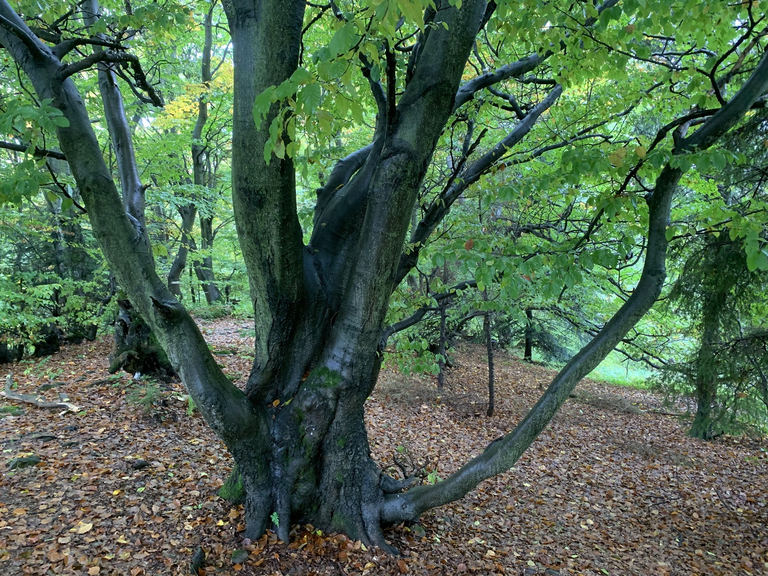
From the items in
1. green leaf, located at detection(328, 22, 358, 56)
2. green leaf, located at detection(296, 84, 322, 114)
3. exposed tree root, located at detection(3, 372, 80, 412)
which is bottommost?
exposed tree root, located at detection(3, 372, 80, 412)

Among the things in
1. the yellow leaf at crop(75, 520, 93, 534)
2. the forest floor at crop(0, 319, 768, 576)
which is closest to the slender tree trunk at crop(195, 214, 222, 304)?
the forest floor at crop(0, 319, 768, 576)

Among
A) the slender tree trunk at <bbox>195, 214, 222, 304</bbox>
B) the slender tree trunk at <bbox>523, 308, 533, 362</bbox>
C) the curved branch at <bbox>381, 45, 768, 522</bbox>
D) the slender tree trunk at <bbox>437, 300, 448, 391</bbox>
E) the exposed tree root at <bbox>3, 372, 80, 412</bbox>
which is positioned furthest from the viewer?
the slender tree trunk at <bbox>195, 214, 222, 304</bbox>

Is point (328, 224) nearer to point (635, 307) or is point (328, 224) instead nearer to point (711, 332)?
point (635, 307)

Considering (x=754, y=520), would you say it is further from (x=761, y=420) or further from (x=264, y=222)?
(x=264, y=222)

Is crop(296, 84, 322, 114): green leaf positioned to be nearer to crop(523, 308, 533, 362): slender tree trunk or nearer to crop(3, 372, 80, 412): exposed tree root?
crop(3, 372, 80, 412): exposed tree root

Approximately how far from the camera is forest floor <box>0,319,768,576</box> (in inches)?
117

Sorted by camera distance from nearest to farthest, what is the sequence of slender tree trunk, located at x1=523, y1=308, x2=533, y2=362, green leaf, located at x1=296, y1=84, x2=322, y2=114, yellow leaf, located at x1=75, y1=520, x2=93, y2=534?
green leaf, located at x1=296, y1=84, x2=322, y2=114 < yellow leaf, located at x1=75, y1=520, x2=93, y2=534 < slender tree trunk, located at x1=523, y1=308, x2=533, y2=362

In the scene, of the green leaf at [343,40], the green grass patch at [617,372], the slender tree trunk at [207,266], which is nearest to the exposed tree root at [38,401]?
the green leaf at [343,40]

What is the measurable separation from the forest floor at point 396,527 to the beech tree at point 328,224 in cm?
43

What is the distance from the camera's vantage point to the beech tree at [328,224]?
2.32m

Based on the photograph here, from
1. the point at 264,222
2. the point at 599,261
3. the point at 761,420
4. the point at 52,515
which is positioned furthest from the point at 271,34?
the point at 761,420

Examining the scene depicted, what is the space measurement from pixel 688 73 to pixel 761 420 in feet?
19.8

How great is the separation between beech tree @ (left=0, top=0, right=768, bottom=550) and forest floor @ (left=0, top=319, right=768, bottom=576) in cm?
43

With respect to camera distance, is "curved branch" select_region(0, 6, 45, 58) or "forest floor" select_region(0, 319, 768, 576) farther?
"forest floor" select_region(0, 319, 768, 576)
